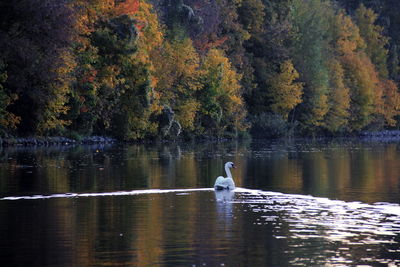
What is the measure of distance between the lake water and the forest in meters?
10.8

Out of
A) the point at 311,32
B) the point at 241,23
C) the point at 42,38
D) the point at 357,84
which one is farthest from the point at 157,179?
the point at 357,84

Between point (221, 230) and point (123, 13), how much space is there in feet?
142

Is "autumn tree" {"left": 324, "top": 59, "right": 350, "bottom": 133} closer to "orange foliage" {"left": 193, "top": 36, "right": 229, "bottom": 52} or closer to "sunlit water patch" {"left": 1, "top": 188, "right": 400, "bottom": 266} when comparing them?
"orange foliage" {"left": 193, "top": 36, "right": 229, "bottom": 52}

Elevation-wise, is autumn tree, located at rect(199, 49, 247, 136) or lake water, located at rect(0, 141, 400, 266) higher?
autumn tree, located at rect(199, 49, 247, 136)

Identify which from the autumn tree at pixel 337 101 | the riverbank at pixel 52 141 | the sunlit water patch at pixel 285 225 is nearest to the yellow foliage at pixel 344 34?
the autumn tree at pixel 337 101

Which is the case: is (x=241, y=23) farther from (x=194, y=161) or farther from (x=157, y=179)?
(x=157, y=179)

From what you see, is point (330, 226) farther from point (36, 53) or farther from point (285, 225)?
point (36, 53)

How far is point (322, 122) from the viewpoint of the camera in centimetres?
9925

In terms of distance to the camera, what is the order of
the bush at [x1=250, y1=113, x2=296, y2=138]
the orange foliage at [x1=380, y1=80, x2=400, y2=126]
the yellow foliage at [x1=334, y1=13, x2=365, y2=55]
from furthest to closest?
1. the orange foliage at [x1=380, y1=80, x2=400, y2=126]
2. the yellow foliage at [x1=334, y1=13, x2=365, y2=55]
3. the bush at [x1=250, y1=113, x2=296, y2=138]

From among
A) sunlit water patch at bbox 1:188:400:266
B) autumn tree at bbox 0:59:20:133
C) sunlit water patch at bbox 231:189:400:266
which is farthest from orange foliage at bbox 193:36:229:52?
sunlit water patch at bbox 231:189:400:266

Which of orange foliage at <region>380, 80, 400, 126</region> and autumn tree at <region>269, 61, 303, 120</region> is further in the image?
orange foliage at <region>380, 80, 400, 126</region>

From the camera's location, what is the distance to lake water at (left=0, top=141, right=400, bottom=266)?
1667 centimetres

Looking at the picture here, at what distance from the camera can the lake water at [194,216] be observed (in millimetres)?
16672

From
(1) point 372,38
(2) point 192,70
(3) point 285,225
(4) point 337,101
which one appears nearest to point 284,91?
(4) point 337,101
